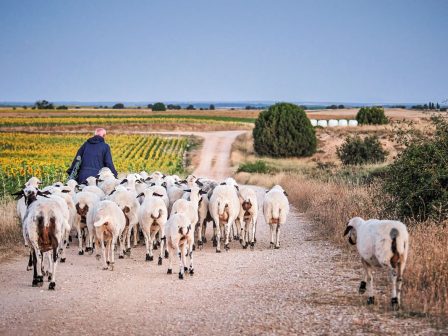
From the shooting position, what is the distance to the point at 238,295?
38.0 feet

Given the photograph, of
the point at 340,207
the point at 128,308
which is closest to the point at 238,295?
the point at 128,308

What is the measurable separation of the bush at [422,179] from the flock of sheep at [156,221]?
274 centimetres

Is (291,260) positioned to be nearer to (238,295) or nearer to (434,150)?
(238,295)

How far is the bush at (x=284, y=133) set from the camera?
56.6 meters

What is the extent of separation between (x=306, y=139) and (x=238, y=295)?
46646 mm

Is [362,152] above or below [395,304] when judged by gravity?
below

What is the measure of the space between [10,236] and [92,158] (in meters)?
4.31

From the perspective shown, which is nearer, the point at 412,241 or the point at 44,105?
the point at 412,241

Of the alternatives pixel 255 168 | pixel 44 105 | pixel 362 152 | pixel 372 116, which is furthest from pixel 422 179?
pixel 44 105

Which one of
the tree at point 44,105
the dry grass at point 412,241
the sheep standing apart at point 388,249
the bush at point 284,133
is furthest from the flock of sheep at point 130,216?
the tree at point 44,105

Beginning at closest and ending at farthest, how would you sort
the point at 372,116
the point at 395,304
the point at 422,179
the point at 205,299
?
the point at 395,304 → the point at 205,299 → the point at 422,179 → the point at 372,116

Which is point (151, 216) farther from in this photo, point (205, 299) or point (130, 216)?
point (205, 299)

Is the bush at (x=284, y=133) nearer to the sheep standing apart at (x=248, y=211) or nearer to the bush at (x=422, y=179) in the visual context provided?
the bush at (x=422, y=179)

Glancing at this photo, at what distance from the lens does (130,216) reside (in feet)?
52.6
